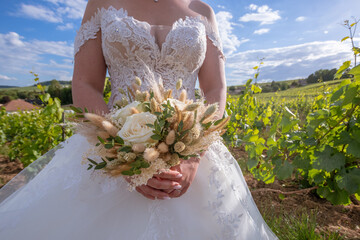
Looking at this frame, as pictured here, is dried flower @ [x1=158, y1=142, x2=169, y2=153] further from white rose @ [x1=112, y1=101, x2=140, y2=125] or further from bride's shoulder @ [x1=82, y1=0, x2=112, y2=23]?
bride's shoulder @ [x1=82, y1=0, x2=112, y2=23]

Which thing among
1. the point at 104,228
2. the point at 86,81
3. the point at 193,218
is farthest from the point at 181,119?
the point at 86,81

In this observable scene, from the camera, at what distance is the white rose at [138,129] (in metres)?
0.85

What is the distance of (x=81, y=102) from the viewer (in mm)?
1524

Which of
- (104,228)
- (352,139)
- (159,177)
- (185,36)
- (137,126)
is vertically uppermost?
(185,36)

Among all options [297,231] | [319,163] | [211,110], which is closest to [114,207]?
[211,110]

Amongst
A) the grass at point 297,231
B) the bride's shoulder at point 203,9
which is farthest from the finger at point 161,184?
the bride's shoulder at point 203,9

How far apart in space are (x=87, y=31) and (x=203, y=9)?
116 centimetres

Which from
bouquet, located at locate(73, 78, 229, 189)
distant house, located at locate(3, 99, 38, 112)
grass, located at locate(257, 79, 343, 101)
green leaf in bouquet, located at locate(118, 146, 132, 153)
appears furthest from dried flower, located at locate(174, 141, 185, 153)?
distant house, located at locate(3, 99, 38, 112)

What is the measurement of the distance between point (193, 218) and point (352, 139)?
148 centimetres

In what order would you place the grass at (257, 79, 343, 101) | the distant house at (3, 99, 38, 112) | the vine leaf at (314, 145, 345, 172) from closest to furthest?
the vine leaf at (314, 145, 345, 172) < the grass at (257, 79, 343, 101) < the distant house at (3, 99, 38, 112)

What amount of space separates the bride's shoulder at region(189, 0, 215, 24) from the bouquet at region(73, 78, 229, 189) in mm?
1481

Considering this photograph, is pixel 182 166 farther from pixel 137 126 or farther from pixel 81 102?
pixel 81 102

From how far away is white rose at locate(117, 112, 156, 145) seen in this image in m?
0.85

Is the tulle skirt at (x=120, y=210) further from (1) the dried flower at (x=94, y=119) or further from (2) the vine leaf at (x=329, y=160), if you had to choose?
(2) the vine leaf at (x=329, y=160)
